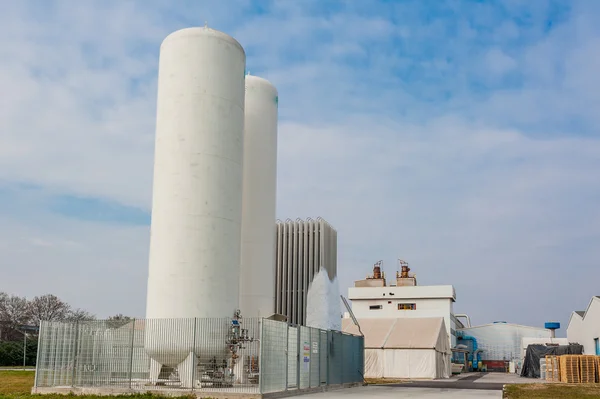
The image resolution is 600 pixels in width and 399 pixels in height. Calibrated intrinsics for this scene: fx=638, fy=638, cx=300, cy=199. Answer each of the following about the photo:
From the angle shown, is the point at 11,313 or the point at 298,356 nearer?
the point at 298,356

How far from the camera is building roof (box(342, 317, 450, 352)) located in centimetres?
4853

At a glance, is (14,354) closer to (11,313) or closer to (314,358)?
(11,313)

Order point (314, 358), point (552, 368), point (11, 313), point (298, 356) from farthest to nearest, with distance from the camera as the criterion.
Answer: point (11, 313)
point (552, 368)
point (314, 358)
point (298, 356)

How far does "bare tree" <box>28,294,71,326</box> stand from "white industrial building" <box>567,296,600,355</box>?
62178 millimetres

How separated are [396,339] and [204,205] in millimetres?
26867

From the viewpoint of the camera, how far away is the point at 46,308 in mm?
85125

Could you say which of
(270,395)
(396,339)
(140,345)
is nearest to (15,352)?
(396,339)

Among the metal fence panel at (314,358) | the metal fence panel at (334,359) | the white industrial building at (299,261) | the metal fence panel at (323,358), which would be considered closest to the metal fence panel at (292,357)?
the metal fence panel at (314,358)

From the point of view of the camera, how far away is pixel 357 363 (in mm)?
36906

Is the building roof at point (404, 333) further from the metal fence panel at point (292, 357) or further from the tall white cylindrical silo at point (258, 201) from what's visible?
the metal fence panel at point (292, 357)

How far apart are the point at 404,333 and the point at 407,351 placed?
259 cm

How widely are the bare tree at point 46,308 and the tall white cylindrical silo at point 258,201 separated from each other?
192 feet

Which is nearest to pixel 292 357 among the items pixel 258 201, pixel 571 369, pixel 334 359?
pixel 334 359

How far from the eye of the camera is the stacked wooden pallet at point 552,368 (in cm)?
4625
